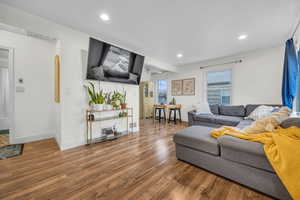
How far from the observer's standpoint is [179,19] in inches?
80.4

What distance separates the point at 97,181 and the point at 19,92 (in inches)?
114

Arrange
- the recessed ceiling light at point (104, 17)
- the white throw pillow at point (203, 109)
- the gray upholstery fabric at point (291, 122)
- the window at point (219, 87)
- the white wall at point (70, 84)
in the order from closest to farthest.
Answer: the gray upholstery fabric at point (291, 122)
the recessed ceiling light at point (104, 17)
the white wall at point (70, 84)
the white throw pillow at point (203, 109)
the window at point (219, 87)

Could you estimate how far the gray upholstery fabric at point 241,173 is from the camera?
1.16 meters

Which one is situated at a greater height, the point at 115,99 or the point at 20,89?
the point at 20,89

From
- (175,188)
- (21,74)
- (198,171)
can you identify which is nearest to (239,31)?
(198,171)

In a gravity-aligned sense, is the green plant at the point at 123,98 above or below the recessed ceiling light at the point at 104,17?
below

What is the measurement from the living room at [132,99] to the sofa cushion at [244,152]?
0.01 metres

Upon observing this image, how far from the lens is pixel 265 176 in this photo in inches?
47.8

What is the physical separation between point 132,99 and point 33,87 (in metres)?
2.46

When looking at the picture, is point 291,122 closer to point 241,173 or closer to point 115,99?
point 241,173

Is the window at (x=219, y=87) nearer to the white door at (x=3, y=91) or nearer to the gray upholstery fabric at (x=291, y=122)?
the gray upholstery fabric at (x=291, y=122)

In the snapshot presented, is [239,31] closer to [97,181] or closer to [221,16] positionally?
[221,16]

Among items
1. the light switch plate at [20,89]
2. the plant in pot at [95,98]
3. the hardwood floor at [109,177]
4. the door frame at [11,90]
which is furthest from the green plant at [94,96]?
the door frame at [11,90]

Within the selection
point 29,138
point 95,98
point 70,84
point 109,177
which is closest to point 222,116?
point 109,177
